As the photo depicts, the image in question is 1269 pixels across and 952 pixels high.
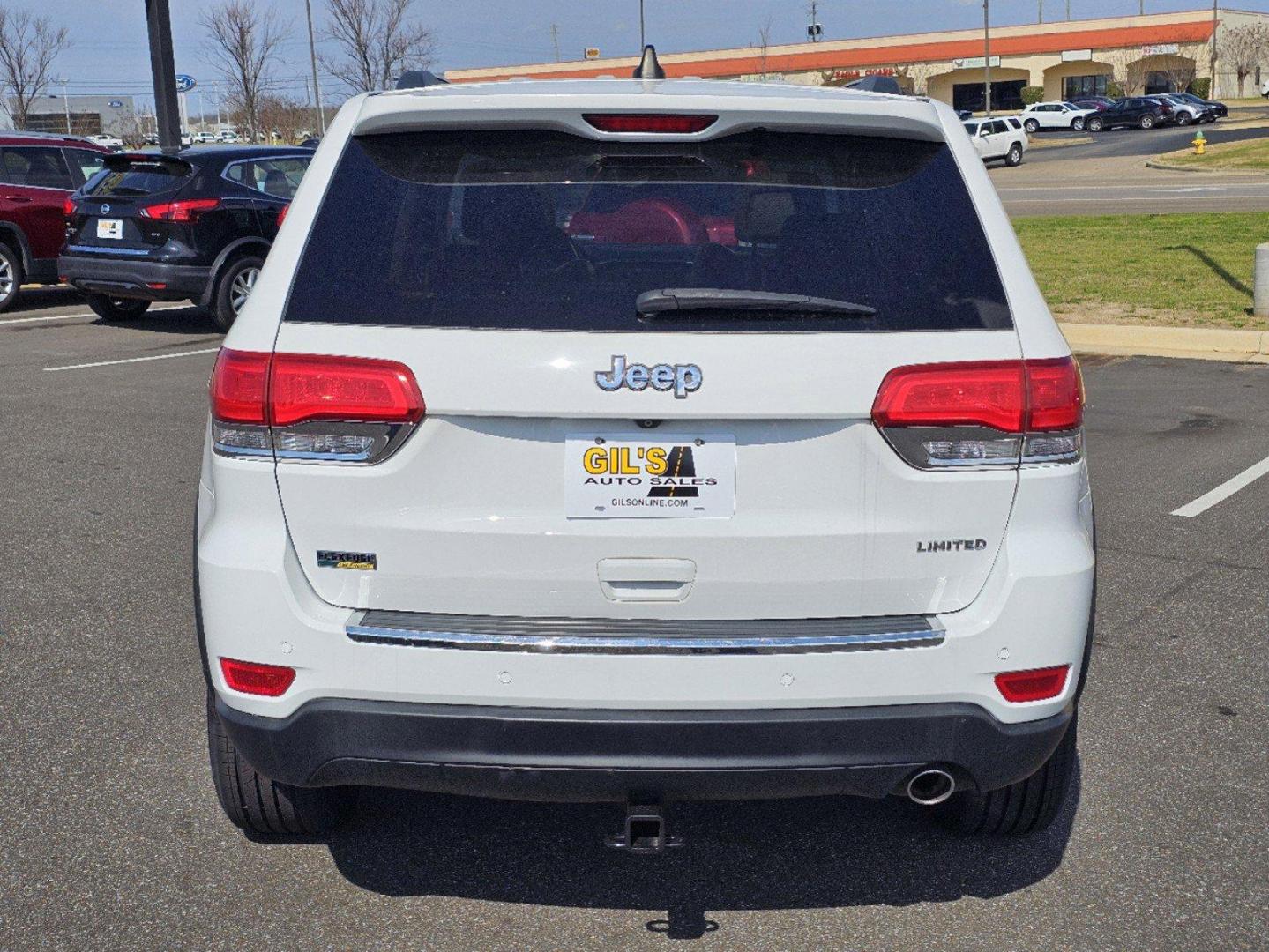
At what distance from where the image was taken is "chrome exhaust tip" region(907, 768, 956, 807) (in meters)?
2.86

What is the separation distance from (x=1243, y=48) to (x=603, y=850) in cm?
9832

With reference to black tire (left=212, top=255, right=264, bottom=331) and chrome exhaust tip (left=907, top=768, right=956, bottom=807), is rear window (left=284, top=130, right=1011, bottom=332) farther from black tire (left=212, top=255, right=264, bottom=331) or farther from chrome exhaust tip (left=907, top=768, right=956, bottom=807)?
black tire (left=212, top=255, right=264, bottom=331)

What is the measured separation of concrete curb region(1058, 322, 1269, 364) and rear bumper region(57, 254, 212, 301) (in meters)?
7.63

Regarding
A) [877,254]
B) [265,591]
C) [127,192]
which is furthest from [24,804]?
[127,192]

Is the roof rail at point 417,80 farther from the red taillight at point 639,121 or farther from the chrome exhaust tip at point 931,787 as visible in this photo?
the chrome exhaust tip at point 931,787

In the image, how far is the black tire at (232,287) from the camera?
13086mm

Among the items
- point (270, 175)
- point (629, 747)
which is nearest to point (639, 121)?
point (629, 747)

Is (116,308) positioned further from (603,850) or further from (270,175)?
(603,850)

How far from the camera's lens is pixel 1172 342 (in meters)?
11.5

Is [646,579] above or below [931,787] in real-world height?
above

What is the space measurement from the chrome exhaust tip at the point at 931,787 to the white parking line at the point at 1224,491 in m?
4.15

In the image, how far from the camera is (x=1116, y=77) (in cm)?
8581

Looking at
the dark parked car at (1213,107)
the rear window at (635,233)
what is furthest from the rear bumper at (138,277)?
the dark parked car at (1213,107)

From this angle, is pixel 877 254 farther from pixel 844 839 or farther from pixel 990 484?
pixel 844 839
